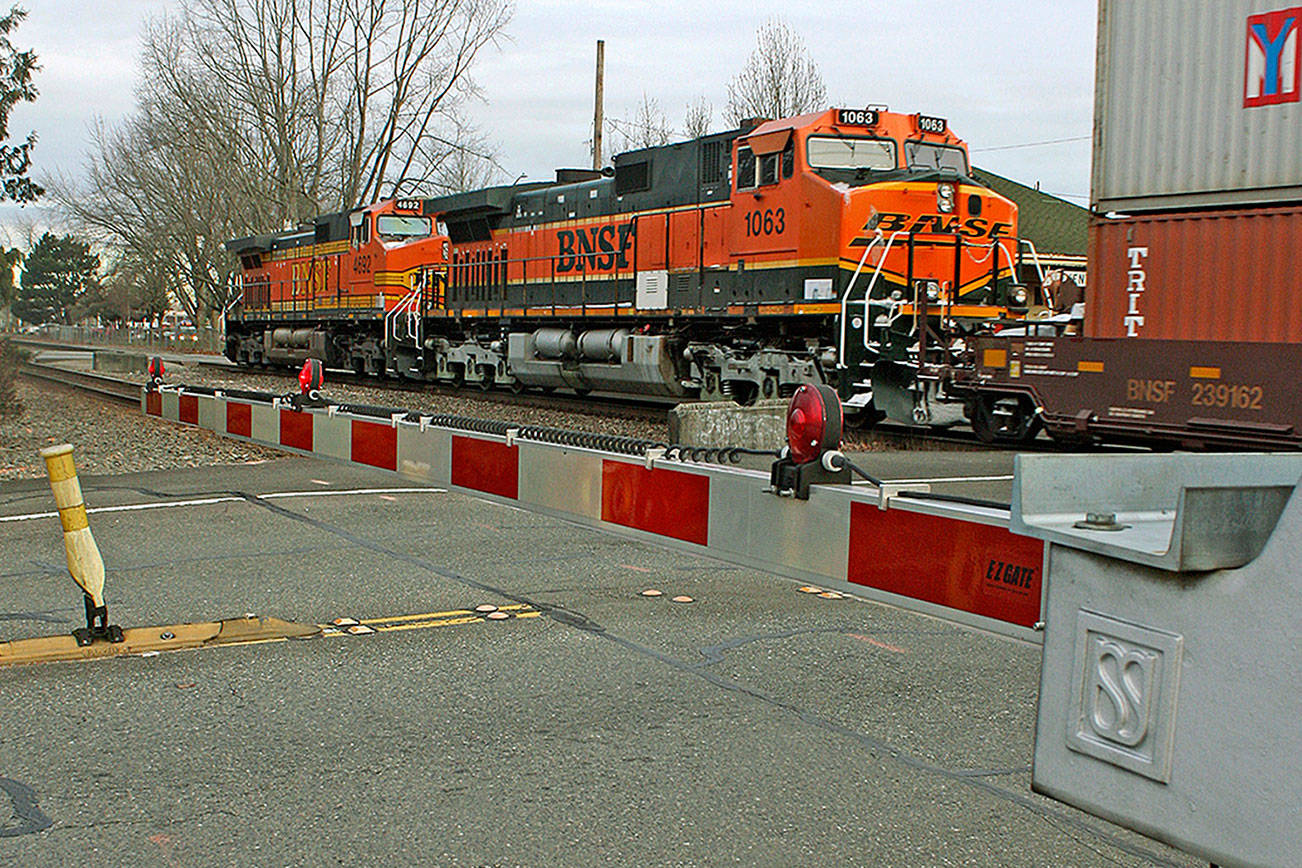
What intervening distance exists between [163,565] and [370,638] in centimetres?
216

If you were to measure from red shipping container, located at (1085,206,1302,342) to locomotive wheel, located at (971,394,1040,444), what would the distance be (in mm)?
1759

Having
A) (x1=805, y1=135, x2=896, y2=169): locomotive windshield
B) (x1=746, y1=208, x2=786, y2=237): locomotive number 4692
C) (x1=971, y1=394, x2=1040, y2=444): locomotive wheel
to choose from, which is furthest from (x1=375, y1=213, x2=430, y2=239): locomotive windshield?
(x1=971, y1=394, x2=1040, y2=444): locomotive wheel

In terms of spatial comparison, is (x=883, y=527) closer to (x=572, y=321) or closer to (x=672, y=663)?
(x=672, y=663)

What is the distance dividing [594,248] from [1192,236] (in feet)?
33.3

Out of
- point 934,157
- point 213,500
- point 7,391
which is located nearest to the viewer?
point 213,500

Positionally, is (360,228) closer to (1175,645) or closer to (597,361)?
(597,361)

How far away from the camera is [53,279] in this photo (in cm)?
13288

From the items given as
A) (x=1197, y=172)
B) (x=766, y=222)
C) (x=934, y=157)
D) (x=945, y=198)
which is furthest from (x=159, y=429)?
(x=1197, y=172)

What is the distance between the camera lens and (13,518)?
866cm

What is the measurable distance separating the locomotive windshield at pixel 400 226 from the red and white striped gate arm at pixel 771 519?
70.9 ft

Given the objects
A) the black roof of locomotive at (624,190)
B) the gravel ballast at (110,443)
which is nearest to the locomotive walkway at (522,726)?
the gravel ballast at (110,443)

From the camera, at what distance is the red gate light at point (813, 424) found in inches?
146

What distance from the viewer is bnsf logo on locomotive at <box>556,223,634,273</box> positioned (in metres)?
18.2

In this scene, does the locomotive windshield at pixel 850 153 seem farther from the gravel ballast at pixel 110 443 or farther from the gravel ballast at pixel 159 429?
the gravel ballast at pixel 110 443
